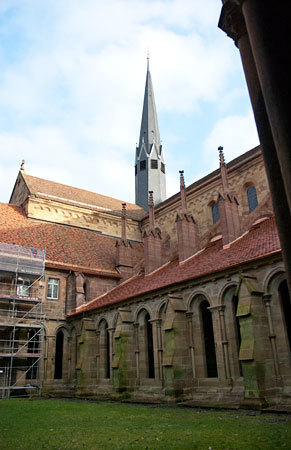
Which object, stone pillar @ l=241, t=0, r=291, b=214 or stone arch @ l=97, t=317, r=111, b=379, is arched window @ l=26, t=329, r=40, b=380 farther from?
stone pillar @ l=241, t=0, r=291, b=214

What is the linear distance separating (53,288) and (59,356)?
457 centimetres

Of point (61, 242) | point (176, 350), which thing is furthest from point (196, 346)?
point (61, 242)

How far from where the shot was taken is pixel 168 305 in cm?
1786

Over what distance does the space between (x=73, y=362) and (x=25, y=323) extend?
425 centimetres

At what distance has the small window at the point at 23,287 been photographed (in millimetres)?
24938

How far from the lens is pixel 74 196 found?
35.9 m

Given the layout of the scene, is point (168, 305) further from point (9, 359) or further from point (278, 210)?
point (278, 210)

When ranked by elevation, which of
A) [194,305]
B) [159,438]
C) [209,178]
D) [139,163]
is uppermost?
[139,163]

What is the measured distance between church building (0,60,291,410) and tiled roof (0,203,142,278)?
0.38 ft

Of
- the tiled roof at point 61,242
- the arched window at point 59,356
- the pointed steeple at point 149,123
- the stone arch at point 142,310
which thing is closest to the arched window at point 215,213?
the tiled roof at point 61,242

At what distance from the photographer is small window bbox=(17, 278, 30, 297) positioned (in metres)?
24.9

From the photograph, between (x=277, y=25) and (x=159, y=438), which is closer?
(x=277, y=25)

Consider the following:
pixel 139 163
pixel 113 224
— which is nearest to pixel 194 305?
pixel 113 224

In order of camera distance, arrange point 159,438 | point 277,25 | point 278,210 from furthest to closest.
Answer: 1. point 159,438
2. point 278,210
3. point 277,25
